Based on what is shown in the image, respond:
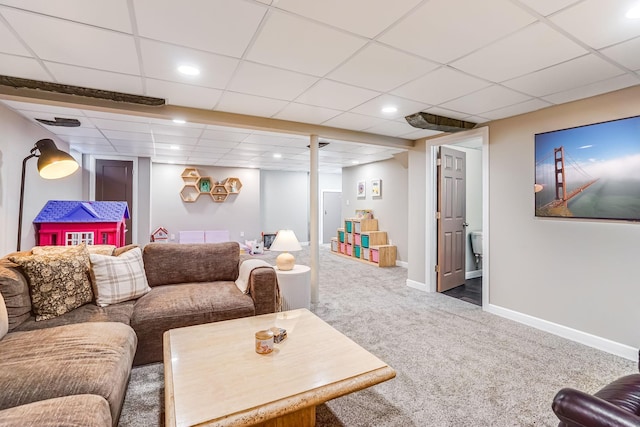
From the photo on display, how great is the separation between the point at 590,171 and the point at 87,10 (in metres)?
3.95

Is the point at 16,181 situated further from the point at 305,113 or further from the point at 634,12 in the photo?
the point at 634,12

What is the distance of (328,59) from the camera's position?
2104 millimetres

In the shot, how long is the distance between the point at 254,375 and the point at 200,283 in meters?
1.83

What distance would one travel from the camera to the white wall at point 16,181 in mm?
2988

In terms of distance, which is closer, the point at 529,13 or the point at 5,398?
the point at 5,398

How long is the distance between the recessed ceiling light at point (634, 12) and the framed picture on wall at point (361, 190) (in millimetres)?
5763

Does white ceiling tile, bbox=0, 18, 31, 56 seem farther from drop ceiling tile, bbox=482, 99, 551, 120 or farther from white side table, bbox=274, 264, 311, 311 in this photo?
drop ceiling tile, bbox=482, 99, 551, 120

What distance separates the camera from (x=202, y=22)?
5.51 feet

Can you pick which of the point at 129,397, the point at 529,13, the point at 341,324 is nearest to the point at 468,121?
the point at 529,13

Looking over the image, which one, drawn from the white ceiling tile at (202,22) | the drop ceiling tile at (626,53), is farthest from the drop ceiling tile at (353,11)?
the drop ceiling tile at (626,53)

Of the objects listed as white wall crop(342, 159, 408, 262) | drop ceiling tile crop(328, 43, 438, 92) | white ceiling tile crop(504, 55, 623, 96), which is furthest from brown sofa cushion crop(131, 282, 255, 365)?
white wall crop(342, 159, 408, 262)

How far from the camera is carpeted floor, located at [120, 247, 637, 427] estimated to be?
1786 millimetres

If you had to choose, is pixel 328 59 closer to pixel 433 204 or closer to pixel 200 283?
pixel 200 283

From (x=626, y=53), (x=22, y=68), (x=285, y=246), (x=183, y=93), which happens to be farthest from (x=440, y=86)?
(x=22, y=68)
